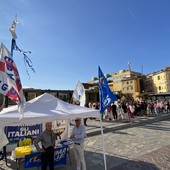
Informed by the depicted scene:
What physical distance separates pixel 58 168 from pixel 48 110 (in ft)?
6.55

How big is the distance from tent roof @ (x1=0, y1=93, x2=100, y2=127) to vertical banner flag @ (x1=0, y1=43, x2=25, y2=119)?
0.69m

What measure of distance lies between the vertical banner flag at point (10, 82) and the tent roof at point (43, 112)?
2.25 feet

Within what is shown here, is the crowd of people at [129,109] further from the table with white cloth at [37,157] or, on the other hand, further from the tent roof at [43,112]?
the tent roof at [43,112]

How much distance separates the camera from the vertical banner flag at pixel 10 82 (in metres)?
4.53

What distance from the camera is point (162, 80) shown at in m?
80.0

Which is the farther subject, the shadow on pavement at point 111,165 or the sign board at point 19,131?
the sign board at point 19,131

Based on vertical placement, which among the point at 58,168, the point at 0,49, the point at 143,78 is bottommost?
the point at 58,168

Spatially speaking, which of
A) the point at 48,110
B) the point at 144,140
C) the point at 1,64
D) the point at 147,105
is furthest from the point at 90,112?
the point at 147,105

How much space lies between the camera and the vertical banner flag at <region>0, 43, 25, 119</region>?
4531 mm

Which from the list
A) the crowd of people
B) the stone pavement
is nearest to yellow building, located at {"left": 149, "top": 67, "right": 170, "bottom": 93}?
the crowd of people

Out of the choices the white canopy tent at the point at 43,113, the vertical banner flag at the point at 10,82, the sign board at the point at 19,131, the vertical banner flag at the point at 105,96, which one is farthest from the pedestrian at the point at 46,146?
the sign board at the point at 19,131

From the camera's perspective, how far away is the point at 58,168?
6289mm

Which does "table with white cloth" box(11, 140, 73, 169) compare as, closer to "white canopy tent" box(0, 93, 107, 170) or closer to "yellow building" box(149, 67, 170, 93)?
"white canopy tent" box(0, 93, 107, 170)

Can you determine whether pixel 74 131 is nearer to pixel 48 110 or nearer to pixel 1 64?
pixel 48 110
